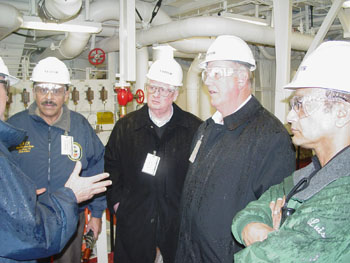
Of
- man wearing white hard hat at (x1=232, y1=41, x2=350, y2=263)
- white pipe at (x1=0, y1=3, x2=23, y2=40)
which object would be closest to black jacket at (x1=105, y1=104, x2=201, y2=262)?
man wearing white hard hat at (x1=232, y1=41, x2=350, y2=263)

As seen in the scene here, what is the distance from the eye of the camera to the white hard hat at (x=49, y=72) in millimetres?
2236

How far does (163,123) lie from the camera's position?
2.29 meters

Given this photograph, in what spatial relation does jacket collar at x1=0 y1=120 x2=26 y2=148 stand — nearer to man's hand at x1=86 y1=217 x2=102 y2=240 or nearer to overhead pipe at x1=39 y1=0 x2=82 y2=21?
man's hand at x1=86 y1=217 x2=102 y2=240

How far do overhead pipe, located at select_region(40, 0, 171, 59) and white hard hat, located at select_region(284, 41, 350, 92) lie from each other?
3.70m

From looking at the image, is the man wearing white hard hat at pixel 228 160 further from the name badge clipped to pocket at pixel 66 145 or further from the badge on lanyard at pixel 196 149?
the name badge clipped to pocket at pixel 66 145

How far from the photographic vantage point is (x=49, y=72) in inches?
88.7

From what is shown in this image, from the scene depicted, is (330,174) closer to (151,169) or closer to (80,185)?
(80,185)

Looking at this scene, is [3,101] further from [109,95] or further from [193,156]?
[109,95]

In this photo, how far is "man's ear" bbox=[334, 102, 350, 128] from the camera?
1025 millimetres

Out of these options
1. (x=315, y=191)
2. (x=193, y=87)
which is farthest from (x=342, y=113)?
(x=193, y=87)

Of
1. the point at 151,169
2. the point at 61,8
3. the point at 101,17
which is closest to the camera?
the point at 151,169

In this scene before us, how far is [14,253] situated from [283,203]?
1.02 metres

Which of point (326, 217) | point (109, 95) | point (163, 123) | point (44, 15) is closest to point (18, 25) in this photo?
point (44, 15)

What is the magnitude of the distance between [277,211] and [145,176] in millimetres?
1131
